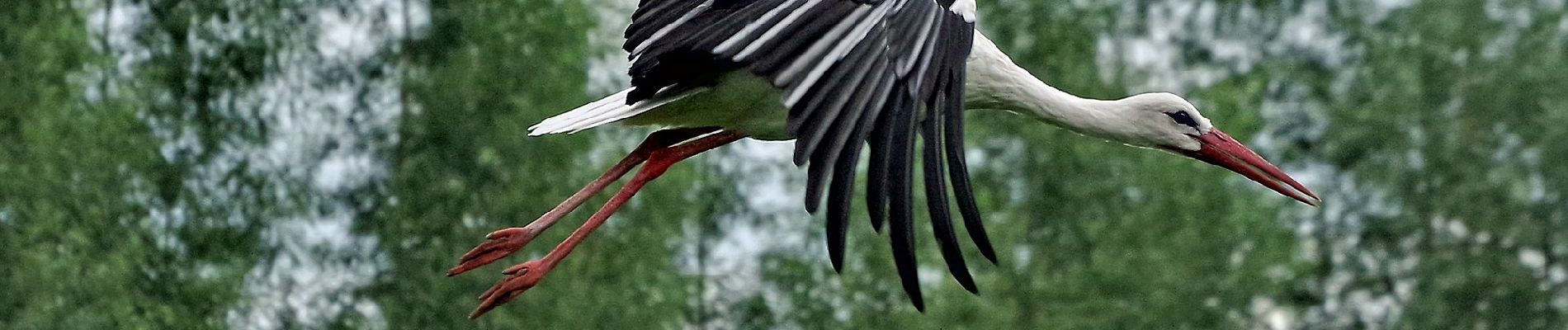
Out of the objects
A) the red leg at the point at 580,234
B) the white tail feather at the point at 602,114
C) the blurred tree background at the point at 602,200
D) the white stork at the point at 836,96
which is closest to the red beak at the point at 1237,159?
the white stork at the point at 836,96

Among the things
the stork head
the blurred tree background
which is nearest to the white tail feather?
the stork head

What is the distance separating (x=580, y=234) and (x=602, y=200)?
9439 mm

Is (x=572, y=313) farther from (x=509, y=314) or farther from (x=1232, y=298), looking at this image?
(x=1232, y=298)

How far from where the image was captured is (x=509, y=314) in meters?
16.2

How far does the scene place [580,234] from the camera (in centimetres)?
647

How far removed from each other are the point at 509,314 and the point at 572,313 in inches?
16.3

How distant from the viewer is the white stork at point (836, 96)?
16.0 feet

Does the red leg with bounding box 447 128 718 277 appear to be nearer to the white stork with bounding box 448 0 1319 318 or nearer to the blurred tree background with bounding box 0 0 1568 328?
the white stork with bounding box 448 0 1319 318

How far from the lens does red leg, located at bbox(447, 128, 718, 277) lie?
6.30 metres

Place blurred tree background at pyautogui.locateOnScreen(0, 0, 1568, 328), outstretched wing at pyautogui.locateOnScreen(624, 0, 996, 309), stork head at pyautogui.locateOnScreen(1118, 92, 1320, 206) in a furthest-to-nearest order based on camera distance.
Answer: blurred tree background at pyautogui.locateOnScreen(0, 0, 1568, 328) → stork head at pyautogui.locateOnScreen(1118, 92, 1320, 206) → outstretched wing at pyautogui.locateOnScreen(624, 0, 996, 309)

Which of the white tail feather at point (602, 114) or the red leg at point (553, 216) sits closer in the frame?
the white tail feather at point (602, 114)

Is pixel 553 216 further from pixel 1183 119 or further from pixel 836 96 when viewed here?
pixel 1183 119

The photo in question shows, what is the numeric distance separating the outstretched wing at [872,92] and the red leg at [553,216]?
3.62 feet

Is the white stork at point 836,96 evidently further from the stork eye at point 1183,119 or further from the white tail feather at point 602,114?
the stork eye at point 1183,119
